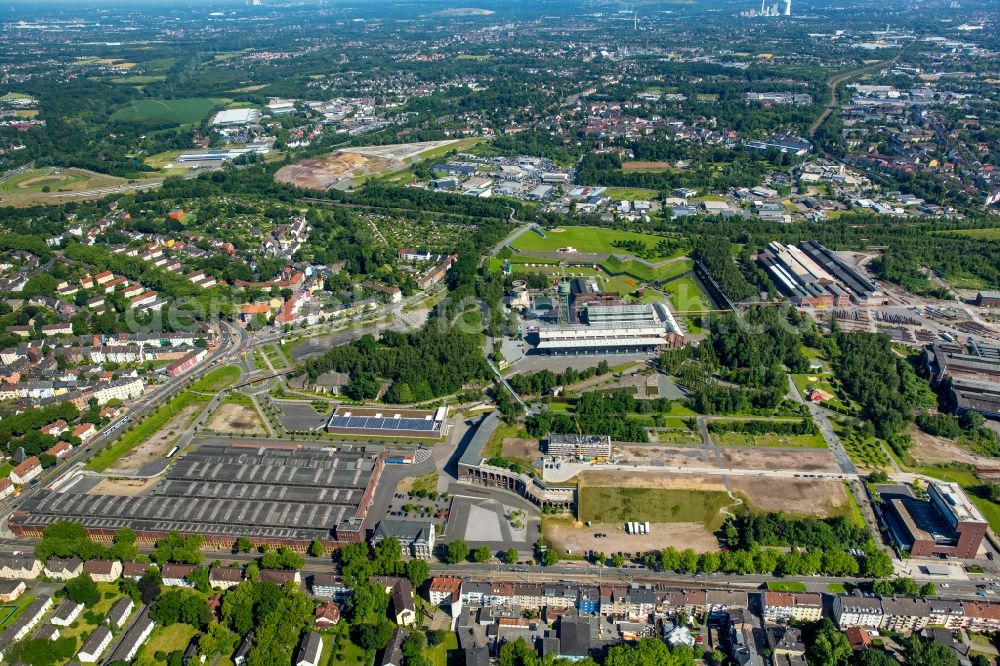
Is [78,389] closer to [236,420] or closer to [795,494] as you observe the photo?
[236,420]

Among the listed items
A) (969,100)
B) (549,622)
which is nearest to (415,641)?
(549,622)

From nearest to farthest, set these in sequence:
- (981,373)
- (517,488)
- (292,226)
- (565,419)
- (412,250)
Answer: (517,488)
(565,419)
(981,373)
(412,250)
(292,226)

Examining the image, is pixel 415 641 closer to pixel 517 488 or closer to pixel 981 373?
pixel 517 488

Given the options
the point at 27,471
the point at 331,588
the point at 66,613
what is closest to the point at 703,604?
the point at 331,588

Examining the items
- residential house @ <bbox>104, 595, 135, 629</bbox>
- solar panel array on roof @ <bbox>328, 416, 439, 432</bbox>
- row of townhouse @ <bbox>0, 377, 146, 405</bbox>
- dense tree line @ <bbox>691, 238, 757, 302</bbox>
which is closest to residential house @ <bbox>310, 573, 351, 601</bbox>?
residential house @ <bbox>104, 595, 135, 629</bbox>

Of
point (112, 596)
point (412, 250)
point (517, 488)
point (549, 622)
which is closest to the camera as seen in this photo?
point (549, 622)
